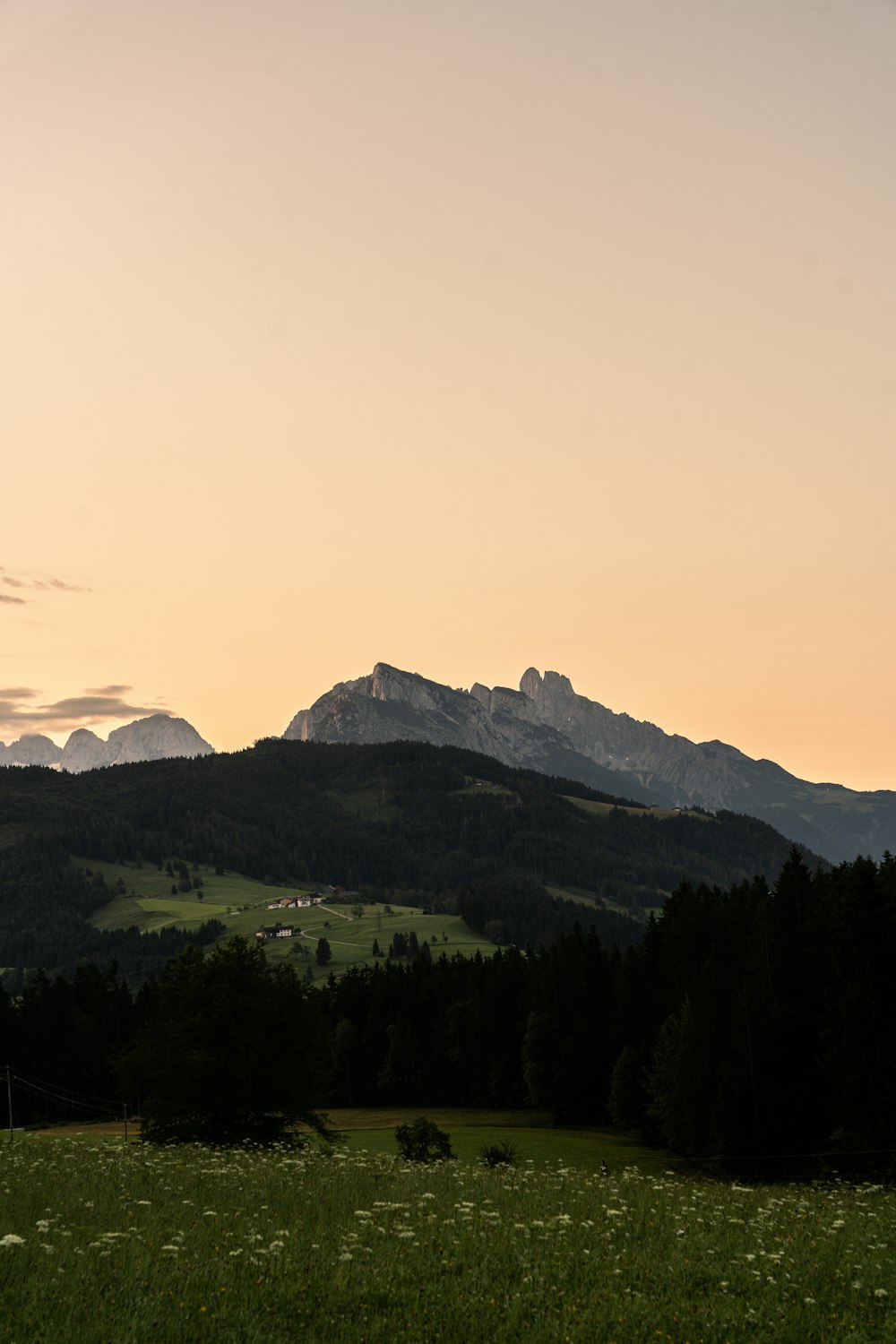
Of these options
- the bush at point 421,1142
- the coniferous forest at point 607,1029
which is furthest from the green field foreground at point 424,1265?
the coniferous forest at point 607,1029

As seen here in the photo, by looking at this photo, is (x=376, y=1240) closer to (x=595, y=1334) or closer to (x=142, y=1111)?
(x=595, y=1334)

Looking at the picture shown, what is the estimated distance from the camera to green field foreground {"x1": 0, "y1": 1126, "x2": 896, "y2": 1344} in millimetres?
13578

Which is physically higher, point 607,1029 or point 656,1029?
point 656,1029

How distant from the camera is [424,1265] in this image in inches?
643

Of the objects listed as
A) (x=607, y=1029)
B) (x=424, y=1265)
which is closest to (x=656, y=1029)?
(x=607, y=1029)

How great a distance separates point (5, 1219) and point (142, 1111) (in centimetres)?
3596

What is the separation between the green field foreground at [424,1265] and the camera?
13.6 metres

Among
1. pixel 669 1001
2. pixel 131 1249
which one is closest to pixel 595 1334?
pixel 131 1249

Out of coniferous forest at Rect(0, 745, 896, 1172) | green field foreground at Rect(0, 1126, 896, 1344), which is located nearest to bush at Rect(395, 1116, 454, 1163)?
coniferous forest at Rect(0, 745, 896, 1172)

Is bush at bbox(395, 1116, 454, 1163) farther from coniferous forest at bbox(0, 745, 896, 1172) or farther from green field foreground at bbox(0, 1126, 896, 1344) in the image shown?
green field foreground at bbox(0, 1126, 896, 1344)

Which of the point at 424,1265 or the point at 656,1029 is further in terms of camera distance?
the point at 656,1029

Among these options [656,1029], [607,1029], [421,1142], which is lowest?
[607,1029]

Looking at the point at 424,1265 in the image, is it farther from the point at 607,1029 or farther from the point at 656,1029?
the point at 607,1029

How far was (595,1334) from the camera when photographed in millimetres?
13609
